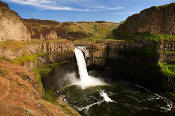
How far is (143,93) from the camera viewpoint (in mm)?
31125

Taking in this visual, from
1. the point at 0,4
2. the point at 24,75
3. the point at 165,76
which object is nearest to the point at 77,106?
the point at 24,75

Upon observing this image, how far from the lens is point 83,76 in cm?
3825

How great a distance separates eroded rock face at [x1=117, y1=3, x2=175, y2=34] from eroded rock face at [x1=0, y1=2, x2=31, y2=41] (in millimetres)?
31854

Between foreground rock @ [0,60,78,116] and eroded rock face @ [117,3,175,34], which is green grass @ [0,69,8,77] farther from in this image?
eroded rock face @ [117,3,175,34]

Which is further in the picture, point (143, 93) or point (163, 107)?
point (143, 93)

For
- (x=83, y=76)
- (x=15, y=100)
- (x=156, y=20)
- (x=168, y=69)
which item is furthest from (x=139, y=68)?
(x=15, y=100)

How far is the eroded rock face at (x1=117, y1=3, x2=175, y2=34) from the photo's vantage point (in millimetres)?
38500

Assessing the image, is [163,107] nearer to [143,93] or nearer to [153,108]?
[153,108]

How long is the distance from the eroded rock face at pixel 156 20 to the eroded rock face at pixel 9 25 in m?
31.9

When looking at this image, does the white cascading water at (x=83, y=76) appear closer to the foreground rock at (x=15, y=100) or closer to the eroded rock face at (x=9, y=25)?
the eroded rock face at (x=9, y=25)

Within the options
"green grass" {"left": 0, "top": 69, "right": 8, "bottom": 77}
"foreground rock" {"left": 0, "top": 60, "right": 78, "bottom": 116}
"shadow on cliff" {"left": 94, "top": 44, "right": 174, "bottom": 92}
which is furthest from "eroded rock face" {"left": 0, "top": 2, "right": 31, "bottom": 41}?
"shadow on cliff" {"left": 94, "top": 44, "right": 174, "bottom": 92}

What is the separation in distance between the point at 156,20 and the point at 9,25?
36976mm

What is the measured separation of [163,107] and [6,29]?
33.2 metres

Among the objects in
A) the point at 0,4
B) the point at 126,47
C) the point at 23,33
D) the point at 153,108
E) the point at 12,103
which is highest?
the point at 0,4
